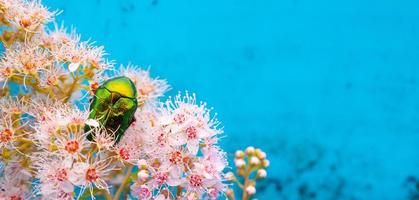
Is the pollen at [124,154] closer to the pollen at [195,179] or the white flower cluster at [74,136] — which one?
the white flower cluster at [74,136]

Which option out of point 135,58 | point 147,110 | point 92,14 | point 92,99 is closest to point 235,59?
point 135,58

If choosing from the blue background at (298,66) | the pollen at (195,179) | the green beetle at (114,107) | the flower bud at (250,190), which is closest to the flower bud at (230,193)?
the flower bud at (250,190)

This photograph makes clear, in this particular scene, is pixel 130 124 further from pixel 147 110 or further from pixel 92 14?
pixel 92 14

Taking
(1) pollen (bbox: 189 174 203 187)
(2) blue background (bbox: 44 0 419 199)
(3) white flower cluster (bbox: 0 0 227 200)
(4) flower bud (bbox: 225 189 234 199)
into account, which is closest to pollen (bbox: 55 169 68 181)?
(3) white flower cluster (bbox: 0 0 227 200)

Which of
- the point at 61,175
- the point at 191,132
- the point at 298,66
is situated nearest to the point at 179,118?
the point at 191,132

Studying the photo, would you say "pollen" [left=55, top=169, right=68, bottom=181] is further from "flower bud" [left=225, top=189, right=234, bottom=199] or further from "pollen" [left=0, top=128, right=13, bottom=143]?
"flower bud" [left=225, top=189, right=234, bottom=199]

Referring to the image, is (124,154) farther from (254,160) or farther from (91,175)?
(254,160)

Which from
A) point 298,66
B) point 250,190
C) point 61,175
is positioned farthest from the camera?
point 298,66
